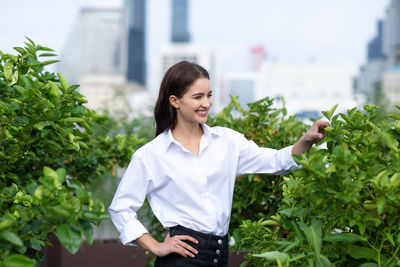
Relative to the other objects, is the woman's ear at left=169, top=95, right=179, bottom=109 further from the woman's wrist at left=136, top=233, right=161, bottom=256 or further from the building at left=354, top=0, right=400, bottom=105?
the building at left=354, top=0, right=400, bottom=105

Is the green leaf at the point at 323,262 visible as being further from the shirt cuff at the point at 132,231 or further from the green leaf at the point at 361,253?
the shirt cuff at the point at 132,231

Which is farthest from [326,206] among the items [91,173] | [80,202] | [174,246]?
[91,173]

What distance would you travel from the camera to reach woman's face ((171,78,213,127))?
200 cm

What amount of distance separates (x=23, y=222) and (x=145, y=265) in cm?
278

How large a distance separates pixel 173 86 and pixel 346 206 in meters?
0.87

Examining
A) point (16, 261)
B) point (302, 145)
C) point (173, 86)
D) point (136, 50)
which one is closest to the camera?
point (16, 261)

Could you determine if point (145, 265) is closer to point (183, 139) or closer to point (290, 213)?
point (183, 139)

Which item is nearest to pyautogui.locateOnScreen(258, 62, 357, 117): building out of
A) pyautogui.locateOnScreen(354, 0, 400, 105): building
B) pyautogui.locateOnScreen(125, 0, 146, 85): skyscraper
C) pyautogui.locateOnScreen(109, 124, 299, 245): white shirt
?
pyautogui.locateOnScreen(354, 0, 400, 105): building

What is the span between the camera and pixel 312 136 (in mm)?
1877

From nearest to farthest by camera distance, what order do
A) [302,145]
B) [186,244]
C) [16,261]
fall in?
1. [16,261]
2. [186,244]
3. [302,145]

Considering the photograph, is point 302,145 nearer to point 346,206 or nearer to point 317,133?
point 317,133

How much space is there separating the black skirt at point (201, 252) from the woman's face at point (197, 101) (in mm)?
426

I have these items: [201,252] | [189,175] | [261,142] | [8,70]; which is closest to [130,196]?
[189,175]

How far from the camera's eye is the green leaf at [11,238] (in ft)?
4.19
